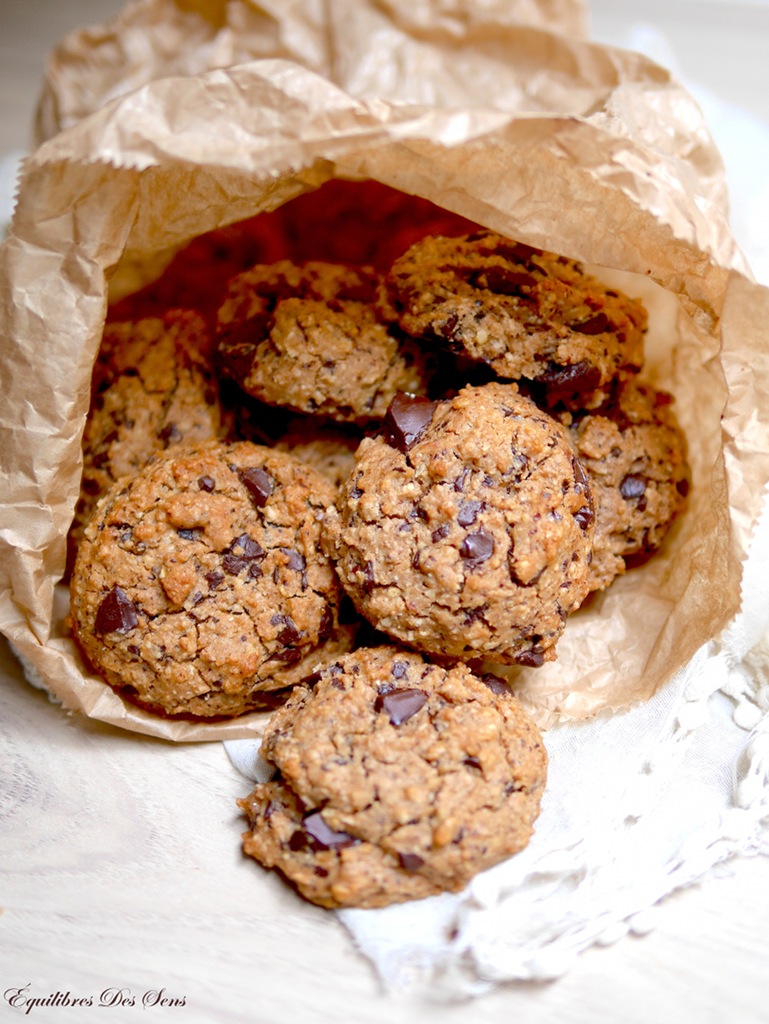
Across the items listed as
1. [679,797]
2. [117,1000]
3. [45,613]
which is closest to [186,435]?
[45,613]

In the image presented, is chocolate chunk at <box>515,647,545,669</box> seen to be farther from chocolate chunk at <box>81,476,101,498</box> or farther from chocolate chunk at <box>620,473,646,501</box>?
chocolate chunk at <box>81,476,101,498</box>

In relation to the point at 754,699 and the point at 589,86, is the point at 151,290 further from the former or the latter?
the point at 754,699

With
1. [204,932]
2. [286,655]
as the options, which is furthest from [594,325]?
[204,932]

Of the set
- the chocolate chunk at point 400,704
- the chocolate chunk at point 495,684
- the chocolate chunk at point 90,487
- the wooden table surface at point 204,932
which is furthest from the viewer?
the chocolate chunk at point 90,487

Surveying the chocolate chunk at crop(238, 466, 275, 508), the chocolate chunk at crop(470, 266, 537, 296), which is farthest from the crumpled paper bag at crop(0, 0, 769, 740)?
the chocolate chunk at crop(238, 466, 275, 508)

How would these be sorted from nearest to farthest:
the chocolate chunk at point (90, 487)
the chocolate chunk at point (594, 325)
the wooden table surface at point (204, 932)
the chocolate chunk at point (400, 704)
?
the wooden table surface at point (204, 932) → the chocolate chunk at point (400, 704) → the chocolate chunk at point (594, 325) → the chocolate chunk at point (90, 487)

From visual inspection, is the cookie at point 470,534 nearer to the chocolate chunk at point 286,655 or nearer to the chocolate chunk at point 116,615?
the chocolate chunk at point 286,655

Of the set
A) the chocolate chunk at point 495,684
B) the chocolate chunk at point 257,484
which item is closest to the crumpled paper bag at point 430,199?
the chocolate chunk at point 495,684

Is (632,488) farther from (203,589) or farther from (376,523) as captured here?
(203,589)
